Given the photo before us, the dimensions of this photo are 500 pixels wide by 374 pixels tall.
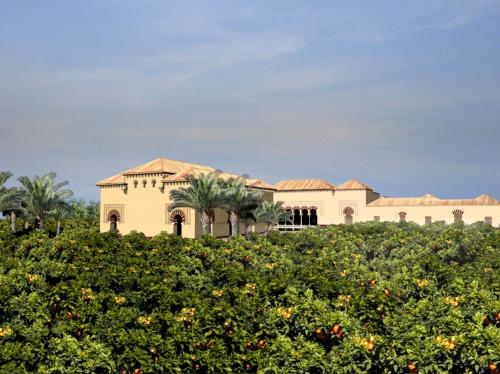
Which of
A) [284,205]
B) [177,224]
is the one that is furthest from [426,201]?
[177,224]

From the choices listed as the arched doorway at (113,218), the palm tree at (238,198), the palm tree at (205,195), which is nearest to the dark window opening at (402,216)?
the palm tree at (238,198)

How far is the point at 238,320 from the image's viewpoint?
1173 cm

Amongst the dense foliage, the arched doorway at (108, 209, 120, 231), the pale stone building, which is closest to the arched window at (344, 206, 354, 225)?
the pale stone building

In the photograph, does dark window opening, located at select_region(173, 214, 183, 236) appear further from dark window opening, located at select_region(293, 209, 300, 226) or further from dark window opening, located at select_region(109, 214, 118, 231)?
dark window opening, located at select_region(293, 209, 300, 226)

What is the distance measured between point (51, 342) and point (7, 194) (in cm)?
2944

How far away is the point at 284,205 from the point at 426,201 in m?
16.1

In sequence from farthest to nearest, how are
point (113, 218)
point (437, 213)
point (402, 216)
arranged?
1. point (402, 216)
2. point (437, 213)
3. point (113, 218)

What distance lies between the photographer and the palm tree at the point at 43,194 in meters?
37.3

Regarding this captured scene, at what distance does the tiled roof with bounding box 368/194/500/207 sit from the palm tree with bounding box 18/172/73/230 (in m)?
34.0

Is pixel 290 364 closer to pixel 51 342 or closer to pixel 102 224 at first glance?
pixel 51 342

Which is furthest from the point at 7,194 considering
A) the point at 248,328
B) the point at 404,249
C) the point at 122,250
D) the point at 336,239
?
the point at 248,328

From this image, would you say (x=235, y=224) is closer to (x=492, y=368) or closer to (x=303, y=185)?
(x=303, y=185)

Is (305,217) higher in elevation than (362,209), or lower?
lower

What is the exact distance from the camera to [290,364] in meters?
10.7
